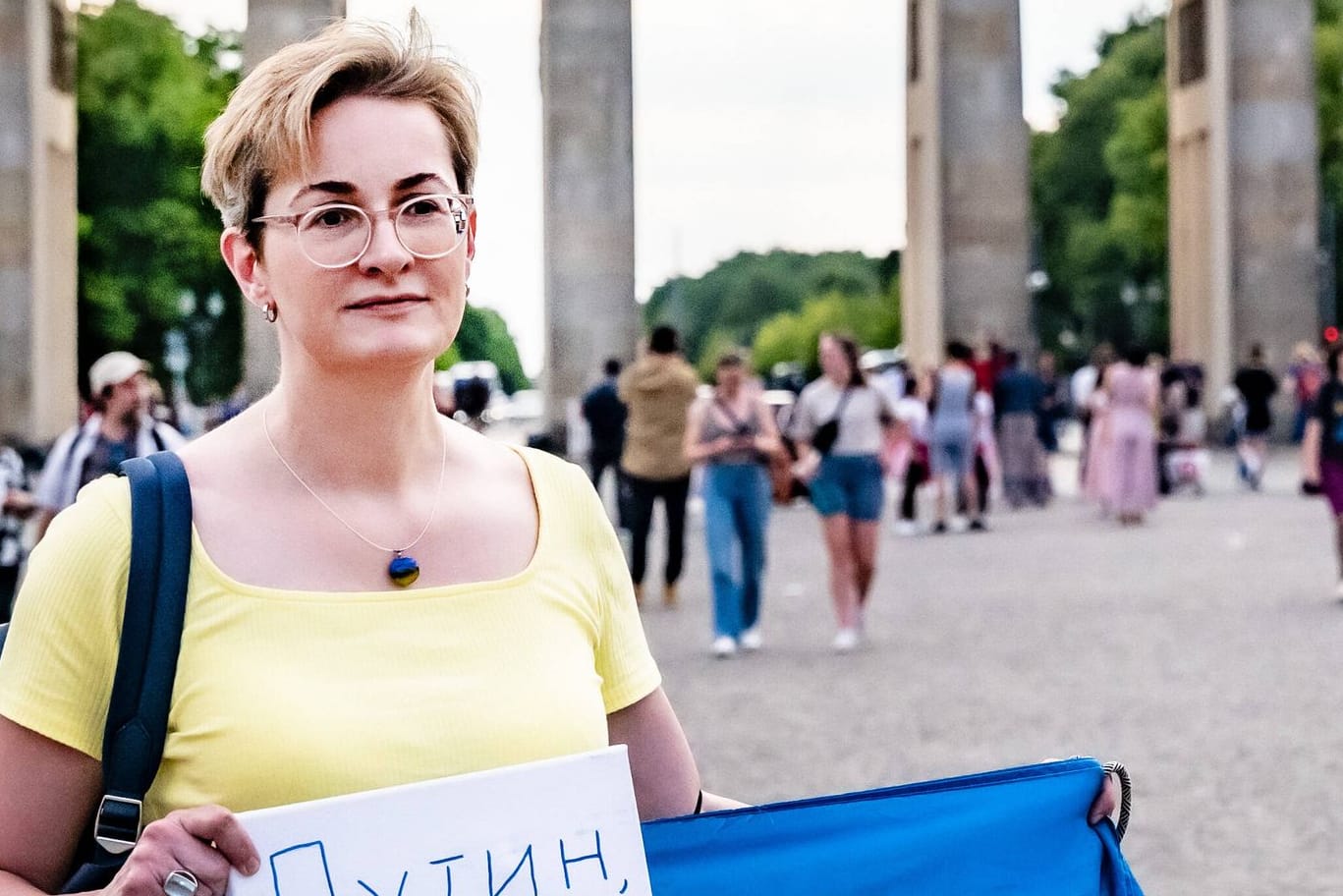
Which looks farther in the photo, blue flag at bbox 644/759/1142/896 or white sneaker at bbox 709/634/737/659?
white sneaker at bbox 709/634/737/659

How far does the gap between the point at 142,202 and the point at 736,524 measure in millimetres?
45838

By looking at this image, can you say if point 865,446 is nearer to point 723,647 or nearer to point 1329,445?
point 723,647

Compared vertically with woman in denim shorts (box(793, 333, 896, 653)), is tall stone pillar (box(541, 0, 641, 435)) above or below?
above

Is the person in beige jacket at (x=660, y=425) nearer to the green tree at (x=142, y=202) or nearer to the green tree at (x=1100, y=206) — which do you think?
the green tree at (x=142, y=202)

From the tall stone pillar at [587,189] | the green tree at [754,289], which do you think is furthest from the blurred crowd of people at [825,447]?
the green tree at [754,289]

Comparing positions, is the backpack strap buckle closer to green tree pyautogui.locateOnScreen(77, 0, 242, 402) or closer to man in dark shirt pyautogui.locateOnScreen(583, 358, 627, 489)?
man in dark shirt pyautogui.locateOnScreen(583, 358, 627, 489)

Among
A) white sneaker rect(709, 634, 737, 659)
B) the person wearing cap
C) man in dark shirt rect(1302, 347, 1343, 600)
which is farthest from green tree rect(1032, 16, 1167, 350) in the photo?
the person wearing cap

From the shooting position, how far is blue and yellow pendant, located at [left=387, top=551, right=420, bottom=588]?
244 cm

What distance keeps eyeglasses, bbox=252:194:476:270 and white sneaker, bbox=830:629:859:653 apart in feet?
36.4

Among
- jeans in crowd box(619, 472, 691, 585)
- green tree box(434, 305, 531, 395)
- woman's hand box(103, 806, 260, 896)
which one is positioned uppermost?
green tree box(434, 305, 531, 395)

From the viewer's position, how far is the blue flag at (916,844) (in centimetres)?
274

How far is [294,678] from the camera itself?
7.70 ft

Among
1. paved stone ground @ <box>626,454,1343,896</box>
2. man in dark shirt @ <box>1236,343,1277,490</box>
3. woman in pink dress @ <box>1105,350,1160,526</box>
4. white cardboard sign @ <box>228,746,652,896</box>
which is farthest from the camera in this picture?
man in dark shirt @ <box>1236,343,1277,490</box>

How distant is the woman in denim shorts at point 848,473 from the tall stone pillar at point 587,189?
22.2 m
